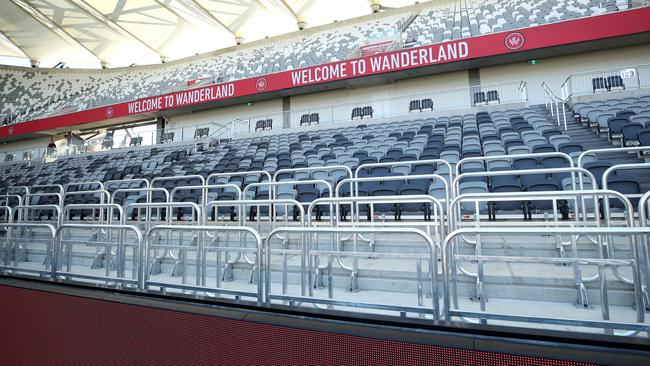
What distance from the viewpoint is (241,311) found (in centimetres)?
182

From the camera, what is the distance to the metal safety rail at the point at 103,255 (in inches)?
126

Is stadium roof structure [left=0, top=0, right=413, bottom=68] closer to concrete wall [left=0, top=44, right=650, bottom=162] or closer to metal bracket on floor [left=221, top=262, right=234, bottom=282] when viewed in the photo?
concrete wall [left=0, top=44, right=650, bottom=162]

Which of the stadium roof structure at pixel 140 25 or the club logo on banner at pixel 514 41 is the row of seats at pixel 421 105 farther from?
the stadium roof structure at pixel 140 25

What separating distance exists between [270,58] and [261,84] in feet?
19.5

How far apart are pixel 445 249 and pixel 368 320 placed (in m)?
0.82

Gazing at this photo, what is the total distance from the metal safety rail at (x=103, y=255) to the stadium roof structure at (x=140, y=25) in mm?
20485

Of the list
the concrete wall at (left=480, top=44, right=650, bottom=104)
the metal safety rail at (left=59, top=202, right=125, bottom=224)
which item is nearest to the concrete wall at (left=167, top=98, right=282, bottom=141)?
the concrete wall at (left=480, top=44, right=650, bottom=104)

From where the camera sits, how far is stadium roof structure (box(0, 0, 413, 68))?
2242cm

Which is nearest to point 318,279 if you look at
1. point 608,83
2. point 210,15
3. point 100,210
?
point 100,210

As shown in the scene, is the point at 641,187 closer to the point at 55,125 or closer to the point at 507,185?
the point at 507,185

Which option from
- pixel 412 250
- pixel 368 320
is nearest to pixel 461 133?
pixel 412 250

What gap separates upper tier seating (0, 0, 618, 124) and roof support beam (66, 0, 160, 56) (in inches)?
73.9

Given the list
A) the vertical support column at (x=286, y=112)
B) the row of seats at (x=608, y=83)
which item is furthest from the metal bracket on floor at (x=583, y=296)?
the vertical support column at (x=286, y=112)

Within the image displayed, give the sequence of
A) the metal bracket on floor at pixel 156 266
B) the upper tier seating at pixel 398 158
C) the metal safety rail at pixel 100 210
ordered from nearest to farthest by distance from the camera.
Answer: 1. the metal bracket on floor at pixel 156 266
2. the metal safety rail at pixel 100 210
3. the upper tier seating at pixel 398 158
